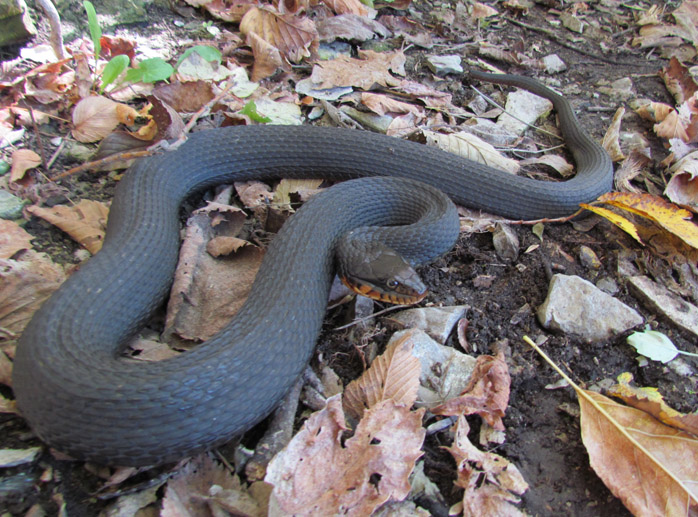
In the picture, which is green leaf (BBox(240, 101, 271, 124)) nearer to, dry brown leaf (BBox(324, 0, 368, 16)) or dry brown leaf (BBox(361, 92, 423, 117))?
dry brown leaf (BBox(361, 92, 423, 117))

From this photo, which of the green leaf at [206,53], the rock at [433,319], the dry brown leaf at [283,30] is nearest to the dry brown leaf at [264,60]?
the dry brown leaf at [283,30]

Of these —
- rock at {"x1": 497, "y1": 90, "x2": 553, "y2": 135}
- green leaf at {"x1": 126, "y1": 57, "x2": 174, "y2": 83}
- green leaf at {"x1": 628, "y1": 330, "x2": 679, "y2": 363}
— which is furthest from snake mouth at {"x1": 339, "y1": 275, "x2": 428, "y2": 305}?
rock at {"x1": 497, "y1": 90, "x2": 553, "y2": 135}

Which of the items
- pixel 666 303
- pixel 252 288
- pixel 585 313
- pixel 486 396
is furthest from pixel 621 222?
pixel 252 288

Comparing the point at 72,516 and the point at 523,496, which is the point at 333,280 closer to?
the point at 523,496

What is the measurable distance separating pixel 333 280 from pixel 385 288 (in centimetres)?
43

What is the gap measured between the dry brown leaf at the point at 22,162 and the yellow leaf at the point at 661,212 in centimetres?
458

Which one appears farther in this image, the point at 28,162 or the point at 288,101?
the point at 288,101

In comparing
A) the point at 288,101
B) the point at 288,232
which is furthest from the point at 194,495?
the point at 288,101

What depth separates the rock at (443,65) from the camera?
19.0 ft

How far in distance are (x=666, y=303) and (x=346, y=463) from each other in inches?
99.8

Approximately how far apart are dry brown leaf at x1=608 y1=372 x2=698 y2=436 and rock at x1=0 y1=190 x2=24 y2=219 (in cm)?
407

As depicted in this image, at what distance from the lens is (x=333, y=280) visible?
10.9ft

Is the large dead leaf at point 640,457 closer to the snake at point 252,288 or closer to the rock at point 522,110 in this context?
the snake at point 252,288

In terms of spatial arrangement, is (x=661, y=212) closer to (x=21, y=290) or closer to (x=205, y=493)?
(x=205, y=493)
